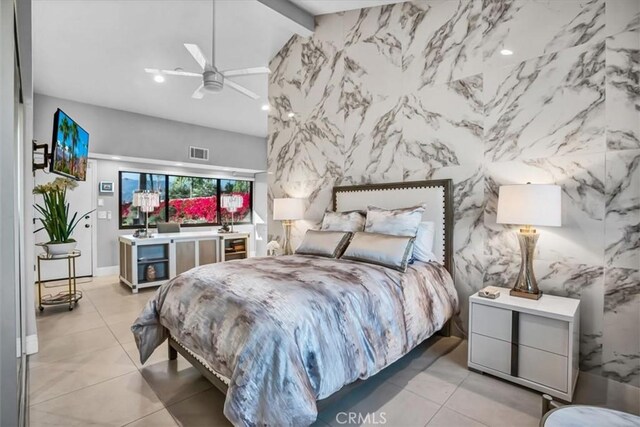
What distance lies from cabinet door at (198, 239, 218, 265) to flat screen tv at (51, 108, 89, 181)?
2363 mm

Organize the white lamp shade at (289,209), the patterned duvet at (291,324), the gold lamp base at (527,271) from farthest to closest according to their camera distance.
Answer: the white lamp shade at (289,209)
the gold lamp base at (527,271)
the patterned duvet at (291,324)

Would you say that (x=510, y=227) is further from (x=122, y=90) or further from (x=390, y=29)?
(x=122, y=90)

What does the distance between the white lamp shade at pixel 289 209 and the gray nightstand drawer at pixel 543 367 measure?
268 centimetres

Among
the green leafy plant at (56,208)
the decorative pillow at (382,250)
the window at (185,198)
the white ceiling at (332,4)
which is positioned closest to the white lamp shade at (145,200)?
the window at (185,198)

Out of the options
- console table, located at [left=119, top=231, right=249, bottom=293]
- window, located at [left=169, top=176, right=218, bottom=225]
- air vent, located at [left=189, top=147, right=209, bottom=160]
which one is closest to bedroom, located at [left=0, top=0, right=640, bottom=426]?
console table, located at [left=119, top=231, right=249, bottom=293]

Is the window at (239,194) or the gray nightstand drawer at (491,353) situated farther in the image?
the window at (239,194)

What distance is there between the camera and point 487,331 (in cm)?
215

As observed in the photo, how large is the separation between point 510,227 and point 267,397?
227 centimetres

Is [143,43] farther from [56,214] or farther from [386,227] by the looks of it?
[386,227]

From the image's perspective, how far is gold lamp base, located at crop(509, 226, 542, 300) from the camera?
2.18 m

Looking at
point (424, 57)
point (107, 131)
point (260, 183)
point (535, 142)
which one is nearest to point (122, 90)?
point (107, 131)

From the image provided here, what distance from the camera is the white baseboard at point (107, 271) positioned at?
5303 mm

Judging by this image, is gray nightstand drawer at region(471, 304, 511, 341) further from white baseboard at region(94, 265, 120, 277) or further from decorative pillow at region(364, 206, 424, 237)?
white baseboard at region(94, 265, 120, 277)

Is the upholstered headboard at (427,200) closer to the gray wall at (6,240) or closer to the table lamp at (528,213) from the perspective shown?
the table lamp at (528,213)
